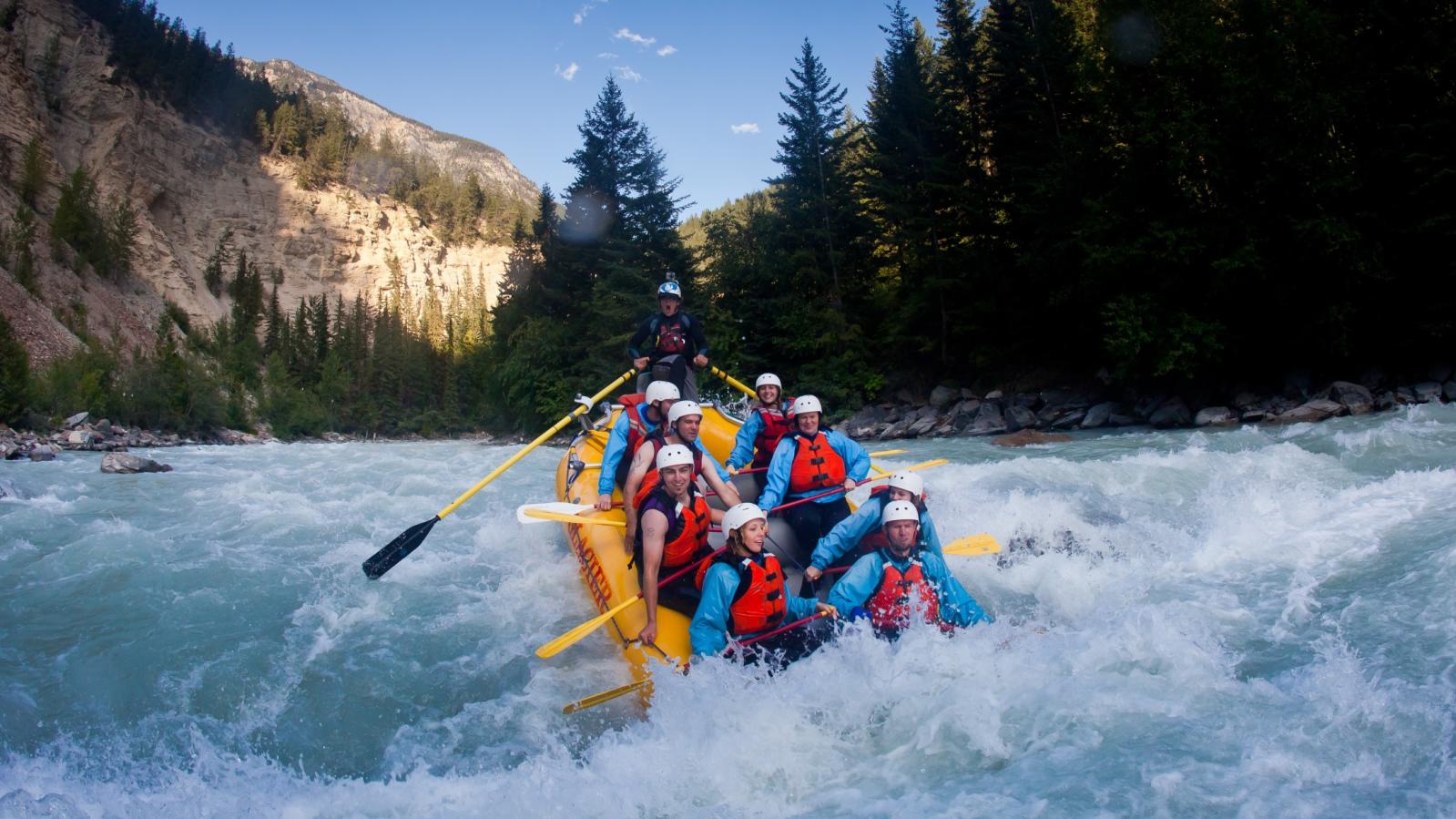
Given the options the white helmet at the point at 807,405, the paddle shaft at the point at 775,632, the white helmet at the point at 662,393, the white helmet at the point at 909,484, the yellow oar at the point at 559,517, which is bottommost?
the paddle shaft at the point at 775,632

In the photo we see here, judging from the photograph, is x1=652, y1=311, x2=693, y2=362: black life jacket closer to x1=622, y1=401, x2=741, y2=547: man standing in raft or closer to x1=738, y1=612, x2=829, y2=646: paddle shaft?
x1=622, y1=401, x2=741, y2=547: man standing in raft

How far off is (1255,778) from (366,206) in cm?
6992

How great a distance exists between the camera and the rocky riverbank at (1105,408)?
36.6 feet

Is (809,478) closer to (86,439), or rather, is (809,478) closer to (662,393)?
(662,393)

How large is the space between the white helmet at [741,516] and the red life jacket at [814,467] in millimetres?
1257

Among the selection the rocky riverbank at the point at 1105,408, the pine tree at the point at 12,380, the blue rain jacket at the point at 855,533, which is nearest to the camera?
the blue rain jacket at the point at 855,533

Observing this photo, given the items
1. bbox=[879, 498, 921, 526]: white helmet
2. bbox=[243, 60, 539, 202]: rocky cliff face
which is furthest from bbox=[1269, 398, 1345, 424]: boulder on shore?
bbox=[243, 60, 539, 202]: rocky cliff face

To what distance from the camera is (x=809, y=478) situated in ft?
16.0

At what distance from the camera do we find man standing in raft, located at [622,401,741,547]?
431 cm

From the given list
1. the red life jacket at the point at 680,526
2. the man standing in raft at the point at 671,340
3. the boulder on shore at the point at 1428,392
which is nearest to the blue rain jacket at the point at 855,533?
the red life jacket at the point at 680,526

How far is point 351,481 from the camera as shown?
11492mm

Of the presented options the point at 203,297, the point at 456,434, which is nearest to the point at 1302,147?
the point at 456,434

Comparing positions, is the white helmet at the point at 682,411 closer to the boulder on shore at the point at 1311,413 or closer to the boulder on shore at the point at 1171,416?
the boulder on shore at the point at 1311,413

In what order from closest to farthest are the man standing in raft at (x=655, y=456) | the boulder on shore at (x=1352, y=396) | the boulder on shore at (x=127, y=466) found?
the man standing in raft at (x=655, y=456) → the boulder on shore at (x=1352, y=396) → the boulder on shore at (x=127, y=466)
